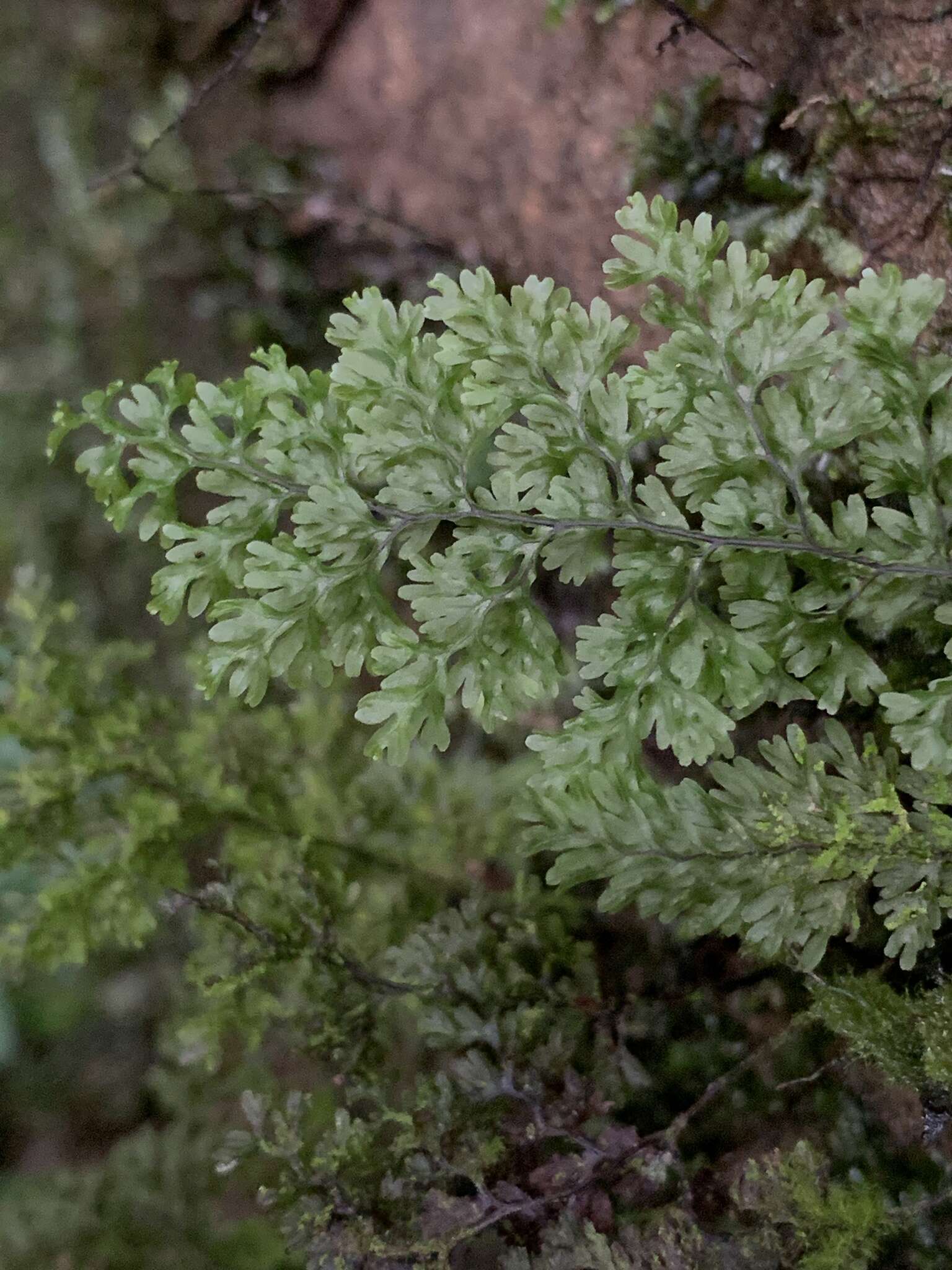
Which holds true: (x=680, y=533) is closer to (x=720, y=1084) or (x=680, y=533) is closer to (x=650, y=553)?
(x=650, y=553)

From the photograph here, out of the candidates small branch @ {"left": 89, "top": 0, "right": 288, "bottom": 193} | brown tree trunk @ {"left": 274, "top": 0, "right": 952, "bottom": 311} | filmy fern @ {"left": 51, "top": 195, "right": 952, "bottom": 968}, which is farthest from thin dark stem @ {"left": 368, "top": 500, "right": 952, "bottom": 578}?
small branch @ {"left": 89, "top": 0, "right": 288, "bottom": 193}

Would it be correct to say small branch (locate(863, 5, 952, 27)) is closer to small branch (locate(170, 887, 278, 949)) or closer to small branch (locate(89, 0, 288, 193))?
small branch (locate(89, 0, 288, 193))

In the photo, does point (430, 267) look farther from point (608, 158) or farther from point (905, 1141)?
point (905, 1141)

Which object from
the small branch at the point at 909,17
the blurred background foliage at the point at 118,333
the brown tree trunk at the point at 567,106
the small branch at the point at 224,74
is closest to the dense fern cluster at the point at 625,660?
the brown tree trunk at the point at 567,106

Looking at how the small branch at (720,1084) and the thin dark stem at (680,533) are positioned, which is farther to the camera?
the small branch at (720,1084)

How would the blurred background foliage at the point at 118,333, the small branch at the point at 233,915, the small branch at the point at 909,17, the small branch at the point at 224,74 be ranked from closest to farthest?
the small branch at the point at 909,17, the small branch at the point at 233,915, the small branch at the point at 224,74, the blurred background foliage at the point at 118,333

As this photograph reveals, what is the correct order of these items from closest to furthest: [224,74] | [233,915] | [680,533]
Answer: [680,533]
[233,915]
[224,74]

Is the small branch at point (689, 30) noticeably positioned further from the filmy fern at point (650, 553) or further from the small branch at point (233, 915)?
the small branch at point (233, 915)

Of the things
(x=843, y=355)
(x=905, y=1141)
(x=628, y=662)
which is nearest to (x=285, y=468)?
(x=628, y=662)

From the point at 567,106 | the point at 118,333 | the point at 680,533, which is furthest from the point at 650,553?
the point at 118,333
